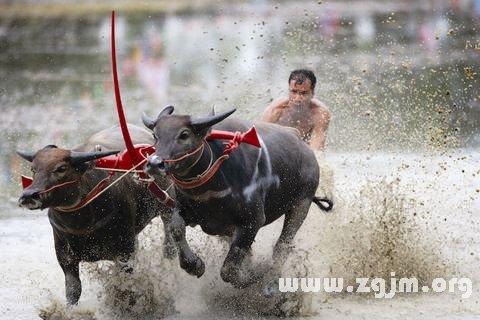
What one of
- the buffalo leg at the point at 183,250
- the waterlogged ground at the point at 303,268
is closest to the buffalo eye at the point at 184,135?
the buffalo leg at the point at 183,250

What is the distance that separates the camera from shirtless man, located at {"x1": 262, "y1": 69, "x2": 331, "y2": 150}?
850 centimetres

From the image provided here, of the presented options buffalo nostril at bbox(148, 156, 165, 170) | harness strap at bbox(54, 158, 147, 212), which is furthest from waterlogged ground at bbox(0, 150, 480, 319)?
buffalo nostril at bbox(148, 156, 165, 170)

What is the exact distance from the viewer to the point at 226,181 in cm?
608

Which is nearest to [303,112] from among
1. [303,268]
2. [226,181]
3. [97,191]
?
[303,268]

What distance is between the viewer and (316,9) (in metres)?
23.3

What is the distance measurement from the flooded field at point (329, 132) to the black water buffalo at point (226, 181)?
45 cm

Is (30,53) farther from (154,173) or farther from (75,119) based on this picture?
(154,173)

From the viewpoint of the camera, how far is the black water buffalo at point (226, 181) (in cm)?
584

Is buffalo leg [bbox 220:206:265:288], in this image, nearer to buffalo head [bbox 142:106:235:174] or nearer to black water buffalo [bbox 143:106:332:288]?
black water buffalo [bbox 143:106:332:288]

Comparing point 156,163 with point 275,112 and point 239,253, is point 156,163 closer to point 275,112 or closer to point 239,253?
point 239,253

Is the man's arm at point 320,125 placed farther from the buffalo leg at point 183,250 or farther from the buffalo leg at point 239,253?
the buffalo leg at point 183,250

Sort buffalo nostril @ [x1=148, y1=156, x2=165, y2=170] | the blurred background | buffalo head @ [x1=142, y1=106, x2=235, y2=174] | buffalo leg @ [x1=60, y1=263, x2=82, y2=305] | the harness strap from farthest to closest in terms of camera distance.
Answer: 1. the blurred background
2. buffalo leg @ [x1=60, y1=263, x2=82, y2=305]
3. the harness strap
4. buffalo head @ [x1=142, y1=106, x2=235, y2=174]
5. buffalo nostril @ [x1=148, y1=156, x2=165, y2=170]

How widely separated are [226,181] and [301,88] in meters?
2.61

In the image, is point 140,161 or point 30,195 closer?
point 30,195
